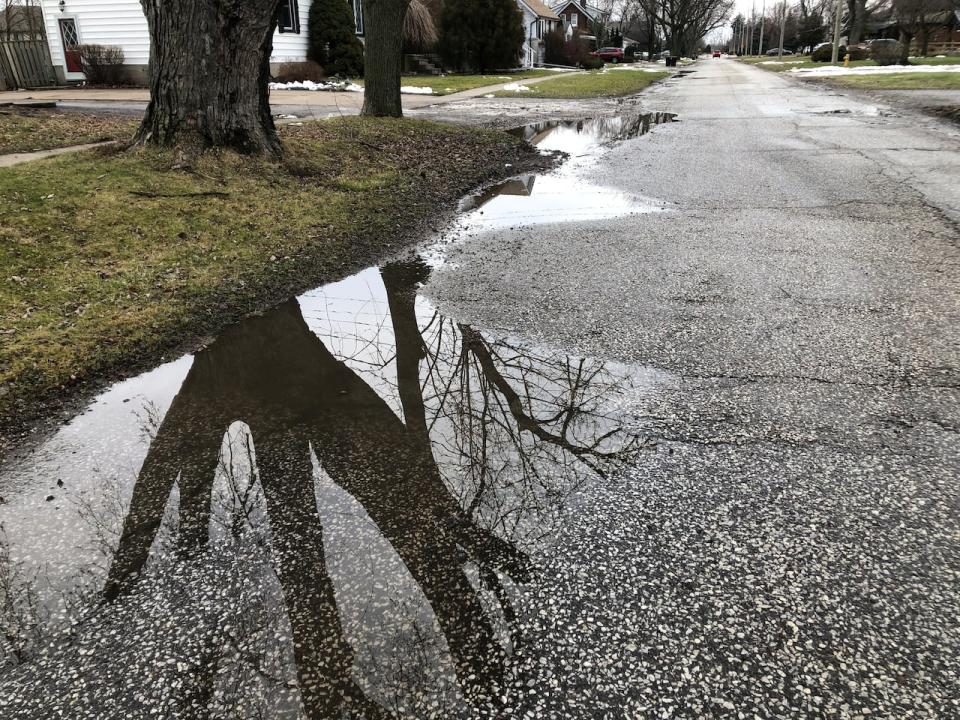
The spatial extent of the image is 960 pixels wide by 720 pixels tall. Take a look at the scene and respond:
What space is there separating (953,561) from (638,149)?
38.9 ft

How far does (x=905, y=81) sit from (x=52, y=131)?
3083 centimetres

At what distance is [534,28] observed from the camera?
169 feet

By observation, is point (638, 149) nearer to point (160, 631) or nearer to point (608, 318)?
point (608, 318)

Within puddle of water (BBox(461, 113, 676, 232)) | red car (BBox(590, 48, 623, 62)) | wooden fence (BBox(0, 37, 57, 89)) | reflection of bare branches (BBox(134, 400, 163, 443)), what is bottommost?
reflection of bare branches (BBox(134, 400, 163, 443))

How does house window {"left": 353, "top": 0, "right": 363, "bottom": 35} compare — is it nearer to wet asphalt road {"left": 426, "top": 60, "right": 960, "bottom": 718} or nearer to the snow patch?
the snow patch

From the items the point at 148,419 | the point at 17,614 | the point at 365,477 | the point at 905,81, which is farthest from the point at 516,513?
the point at 905,81

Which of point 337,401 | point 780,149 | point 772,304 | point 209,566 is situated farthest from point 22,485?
point 780,149

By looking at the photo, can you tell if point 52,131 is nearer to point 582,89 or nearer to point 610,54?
point 582,89

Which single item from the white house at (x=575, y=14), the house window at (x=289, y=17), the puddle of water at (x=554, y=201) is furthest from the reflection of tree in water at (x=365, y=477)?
the white house at (x=575, y=14)

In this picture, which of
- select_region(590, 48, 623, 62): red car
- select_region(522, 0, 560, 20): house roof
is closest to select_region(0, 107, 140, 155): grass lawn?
select_region(522, 0, 560, 20): house roof

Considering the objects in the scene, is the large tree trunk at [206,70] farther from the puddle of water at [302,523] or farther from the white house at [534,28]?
the white house at [534,28]

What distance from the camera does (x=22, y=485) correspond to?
10.0 ft

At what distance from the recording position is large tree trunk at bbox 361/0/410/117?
12438 mm

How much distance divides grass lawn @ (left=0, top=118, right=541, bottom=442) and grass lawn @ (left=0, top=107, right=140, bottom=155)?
212 cm
